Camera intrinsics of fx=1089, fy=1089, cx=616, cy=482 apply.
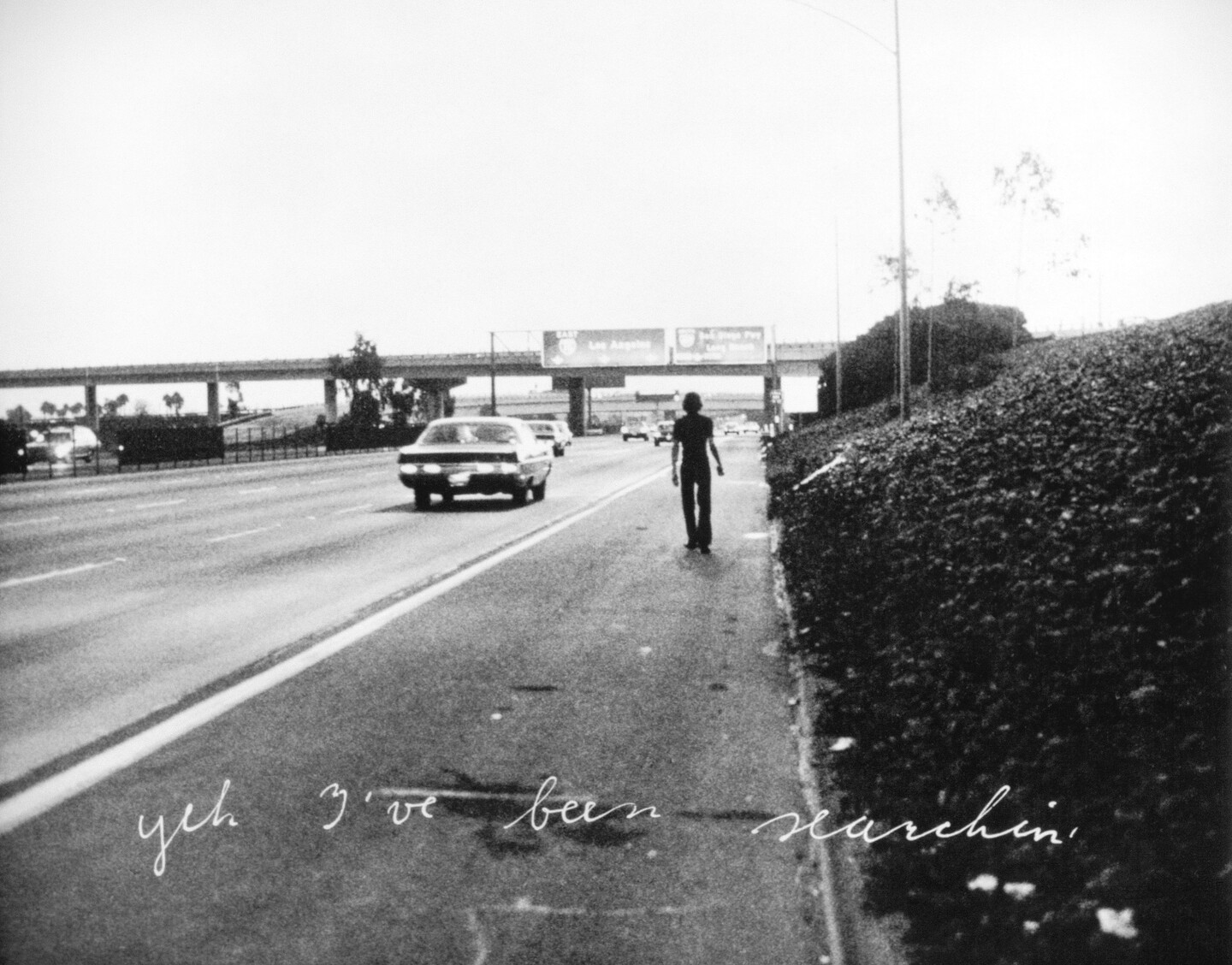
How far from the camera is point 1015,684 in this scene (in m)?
4.89

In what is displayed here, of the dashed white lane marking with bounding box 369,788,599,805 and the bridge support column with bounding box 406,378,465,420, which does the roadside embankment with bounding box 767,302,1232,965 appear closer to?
the dashed white lane marking with bounding box 369,788,599,805

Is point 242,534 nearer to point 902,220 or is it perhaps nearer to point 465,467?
point 465,467

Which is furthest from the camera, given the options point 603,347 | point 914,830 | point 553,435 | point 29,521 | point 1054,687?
point 603,347

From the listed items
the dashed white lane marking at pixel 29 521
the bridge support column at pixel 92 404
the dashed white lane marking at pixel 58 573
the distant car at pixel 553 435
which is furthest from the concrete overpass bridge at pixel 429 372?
the dashed white lane marking at pixel 58 573

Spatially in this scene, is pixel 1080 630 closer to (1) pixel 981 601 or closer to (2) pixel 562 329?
(1) pixel 981 601

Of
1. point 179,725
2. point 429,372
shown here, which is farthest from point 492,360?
point 179,725

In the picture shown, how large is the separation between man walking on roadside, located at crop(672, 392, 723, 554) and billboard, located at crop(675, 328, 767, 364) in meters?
58.0

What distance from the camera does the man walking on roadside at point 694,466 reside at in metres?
13.2

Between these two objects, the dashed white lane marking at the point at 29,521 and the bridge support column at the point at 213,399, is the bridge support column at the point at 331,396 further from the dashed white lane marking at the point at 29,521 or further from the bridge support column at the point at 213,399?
the dashed white lane marking at the point at 29,521

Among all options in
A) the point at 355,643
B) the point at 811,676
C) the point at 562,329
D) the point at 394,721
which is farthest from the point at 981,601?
the point at 562,329

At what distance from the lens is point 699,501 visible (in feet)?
43.5

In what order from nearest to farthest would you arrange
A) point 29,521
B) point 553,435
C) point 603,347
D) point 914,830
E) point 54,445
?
point 914,830
point 29,521
point 54,445
point 553,435
point 603,347

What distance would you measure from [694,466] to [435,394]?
263ft

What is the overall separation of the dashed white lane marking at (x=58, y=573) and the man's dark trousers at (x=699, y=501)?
262 inches
